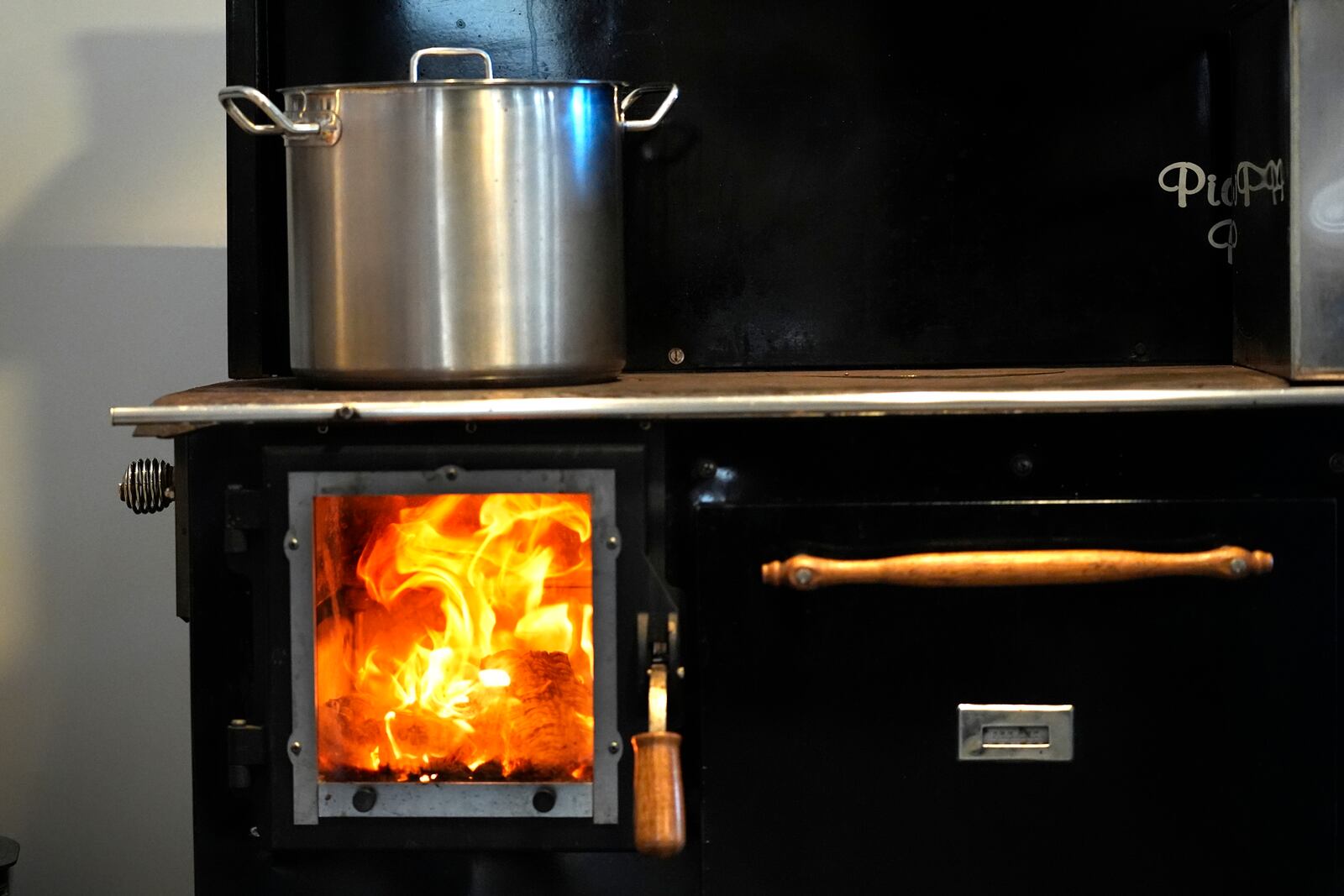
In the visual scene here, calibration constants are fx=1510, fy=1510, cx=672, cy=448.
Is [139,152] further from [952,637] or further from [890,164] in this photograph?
[952,637]

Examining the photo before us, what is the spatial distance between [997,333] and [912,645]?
0.52 meters

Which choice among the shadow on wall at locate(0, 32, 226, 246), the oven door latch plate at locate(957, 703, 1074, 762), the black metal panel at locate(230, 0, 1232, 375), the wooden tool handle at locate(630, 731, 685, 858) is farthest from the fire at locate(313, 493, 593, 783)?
the shadow on wall at locate(0, 32, 226, 246)

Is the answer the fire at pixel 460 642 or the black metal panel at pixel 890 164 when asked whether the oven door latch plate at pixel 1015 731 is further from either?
the black metal panel at pixel 890 164

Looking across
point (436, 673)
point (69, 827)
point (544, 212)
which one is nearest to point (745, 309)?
point (544, 212)

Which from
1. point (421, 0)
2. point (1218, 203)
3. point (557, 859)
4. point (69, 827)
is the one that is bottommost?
point (69, 827)

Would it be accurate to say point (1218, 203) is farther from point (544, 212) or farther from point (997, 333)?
point (544, 212)

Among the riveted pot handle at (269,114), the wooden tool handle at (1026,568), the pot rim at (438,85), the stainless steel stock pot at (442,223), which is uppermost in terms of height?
the pot rim at (438,85)

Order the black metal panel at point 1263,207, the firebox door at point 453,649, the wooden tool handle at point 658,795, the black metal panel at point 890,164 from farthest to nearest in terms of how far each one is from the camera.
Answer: the black metal panel at point 890,164 < the black metal panel at point 1263,207 < the firebox door at point 453,649 < the wooden tool handle at point 658,795

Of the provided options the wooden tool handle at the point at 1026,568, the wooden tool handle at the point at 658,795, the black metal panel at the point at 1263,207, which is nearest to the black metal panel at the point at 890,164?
the black metal panel at the point at 1263,207

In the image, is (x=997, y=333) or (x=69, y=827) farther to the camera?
(x=69, y=827)

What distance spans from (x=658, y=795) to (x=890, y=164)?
793 millimetres

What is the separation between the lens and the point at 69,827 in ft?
6.42

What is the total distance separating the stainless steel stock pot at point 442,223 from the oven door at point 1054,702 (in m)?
0.27

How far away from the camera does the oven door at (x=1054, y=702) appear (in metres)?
1.25
